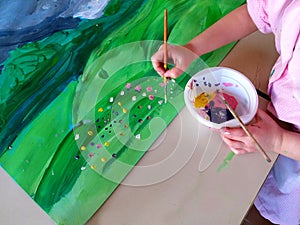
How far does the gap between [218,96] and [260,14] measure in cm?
16

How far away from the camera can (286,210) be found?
785mm

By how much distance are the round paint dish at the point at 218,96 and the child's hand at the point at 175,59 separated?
0.14 ft

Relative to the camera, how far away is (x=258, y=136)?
616 mm

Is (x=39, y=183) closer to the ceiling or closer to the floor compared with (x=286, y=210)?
closer to the ceiling

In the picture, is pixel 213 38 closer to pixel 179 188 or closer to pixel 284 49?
pixel 284 49

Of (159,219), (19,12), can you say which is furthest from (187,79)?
(19,12)

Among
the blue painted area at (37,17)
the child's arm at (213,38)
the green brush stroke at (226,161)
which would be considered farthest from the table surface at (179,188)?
the blue painted area at (37,17)

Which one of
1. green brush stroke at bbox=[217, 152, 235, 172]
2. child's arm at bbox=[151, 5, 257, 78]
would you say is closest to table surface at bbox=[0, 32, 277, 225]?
green brush stroke at bbox=[217, 152, 235, 172]

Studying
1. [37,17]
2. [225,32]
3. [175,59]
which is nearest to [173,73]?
[175,59]

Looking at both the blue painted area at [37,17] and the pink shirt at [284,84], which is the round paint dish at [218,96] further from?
the blue painted area at [37,17]

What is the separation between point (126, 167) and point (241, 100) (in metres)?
0.21

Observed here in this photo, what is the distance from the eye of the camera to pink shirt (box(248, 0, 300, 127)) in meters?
0.58

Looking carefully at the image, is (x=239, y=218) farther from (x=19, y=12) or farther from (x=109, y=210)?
(x=19, y=12)

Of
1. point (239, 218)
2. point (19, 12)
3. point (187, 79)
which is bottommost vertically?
point (239, 218)
